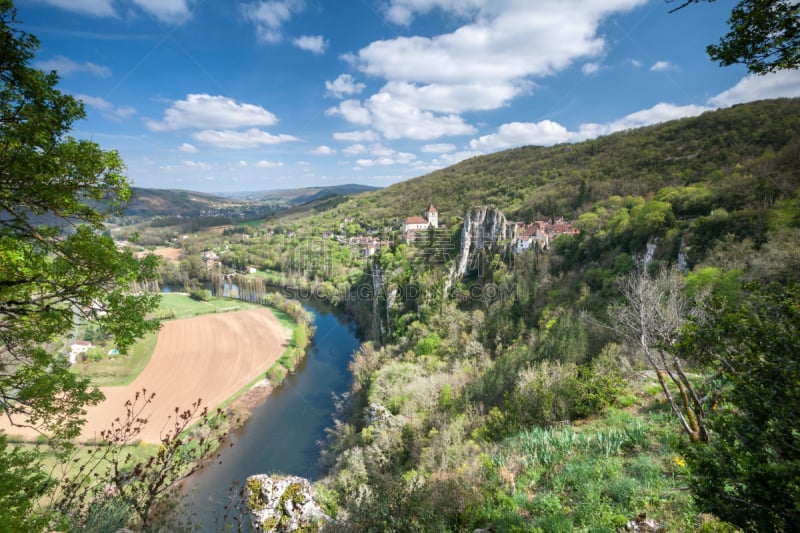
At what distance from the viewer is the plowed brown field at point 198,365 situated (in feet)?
89.6

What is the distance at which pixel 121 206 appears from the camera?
4.62m

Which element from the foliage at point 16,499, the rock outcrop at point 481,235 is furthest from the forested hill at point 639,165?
the foliage at point 16,499

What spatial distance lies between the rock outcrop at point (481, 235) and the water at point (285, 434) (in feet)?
62.0

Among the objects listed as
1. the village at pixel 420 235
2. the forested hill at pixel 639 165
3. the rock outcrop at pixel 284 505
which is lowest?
the rock outcrop at pixel 284 505

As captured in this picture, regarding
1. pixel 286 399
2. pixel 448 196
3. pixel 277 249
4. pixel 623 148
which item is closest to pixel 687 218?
pixel 286 399

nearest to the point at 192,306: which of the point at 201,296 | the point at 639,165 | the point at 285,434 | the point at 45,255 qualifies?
the point at 201,296

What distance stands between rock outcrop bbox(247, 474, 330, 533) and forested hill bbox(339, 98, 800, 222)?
1134 inches

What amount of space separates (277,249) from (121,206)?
86602 mm

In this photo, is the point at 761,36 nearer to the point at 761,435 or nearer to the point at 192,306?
the point at 761,435

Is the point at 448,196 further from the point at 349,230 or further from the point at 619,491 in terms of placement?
the point at 619,491

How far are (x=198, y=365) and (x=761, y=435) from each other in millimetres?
42893

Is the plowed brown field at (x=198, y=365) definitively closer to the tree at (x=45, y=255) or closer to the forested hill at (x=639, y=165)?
the tree at (x=45, y=255)

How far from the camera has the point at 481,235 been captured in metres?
35.5

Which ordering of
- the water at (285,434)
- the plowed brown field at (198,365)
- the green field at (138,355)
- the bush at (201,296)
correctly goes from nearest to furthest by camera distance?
the water at (285,434) < the plowed brown field at (198,365) < the green field at (138,355) < the bush at (201,296)
